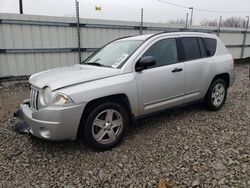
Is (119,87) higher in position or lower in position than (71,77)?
lower

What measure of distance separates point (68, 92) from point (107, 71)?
0.73 metres

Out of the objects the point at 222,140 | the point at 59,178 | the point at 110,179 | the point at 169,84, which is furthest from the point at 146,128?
the point at 59,178

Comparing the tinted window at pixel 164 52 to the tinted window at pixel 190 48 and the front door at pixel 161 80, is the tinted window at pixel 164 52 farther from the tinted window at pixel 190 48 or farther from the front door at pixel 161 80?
the tinted window at pixel 190 48

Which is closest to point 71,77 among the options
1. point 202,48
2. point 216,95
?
point 202,48

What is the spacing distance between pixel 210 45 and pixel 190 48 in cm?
70

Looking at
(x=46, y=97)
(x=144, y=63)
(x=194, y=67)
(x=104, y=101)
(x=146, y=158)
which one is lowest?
(x=146, y=158)

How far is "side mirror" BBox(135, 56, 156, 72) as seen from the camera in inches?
138

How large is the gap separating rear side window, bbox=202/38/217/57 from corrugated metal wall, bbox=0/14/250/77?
454cm

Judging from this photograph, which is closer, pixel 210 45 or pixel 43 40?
pixel 210 45

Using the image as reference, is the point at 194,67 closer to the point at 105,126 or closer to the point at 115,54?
the point at 115,54

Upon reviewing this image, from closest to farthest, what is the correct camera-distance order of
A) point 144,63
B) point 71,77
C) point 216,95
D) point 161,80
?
point 71,77
point 144,63
point 161,80
point 216,95

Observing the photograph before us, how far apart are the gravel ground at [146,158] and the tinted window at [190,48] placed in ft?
4.10

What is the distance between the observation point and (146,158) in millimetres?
3203

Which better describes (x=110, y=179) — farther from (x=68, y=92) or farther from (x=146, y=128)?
(x=146, y=128)
